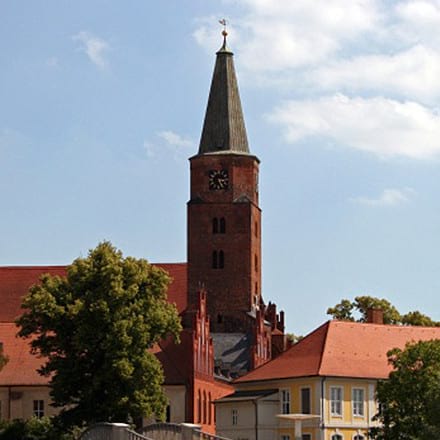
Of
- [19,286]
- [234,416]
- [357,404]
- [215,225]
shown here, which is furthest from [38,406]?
[215,225]

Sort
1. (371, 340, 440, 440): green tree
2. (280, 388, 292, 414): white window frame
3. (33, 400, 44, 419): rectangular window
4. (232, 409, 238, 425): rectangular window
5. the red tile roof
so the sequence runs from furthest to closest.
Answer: the red tile roof
(33, 400, 44, 419): rectangular window
(232, 409, 238, 425): rectangular window
(280, 388, 292, 414): white window frame
(371, 340, 440, 440): green tree

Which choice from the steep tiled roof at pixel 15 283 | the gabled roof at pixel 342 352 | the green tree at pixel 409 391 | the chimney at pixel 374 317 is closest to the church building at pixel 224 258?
the steep tiled roof at pixel 15 283

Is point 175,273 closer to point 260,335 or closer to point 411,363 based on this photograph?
point 260,335

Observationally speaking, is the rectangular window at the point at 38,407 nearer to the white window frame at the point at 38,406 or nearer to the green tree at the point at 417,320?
the white window frame at the point at 38,406

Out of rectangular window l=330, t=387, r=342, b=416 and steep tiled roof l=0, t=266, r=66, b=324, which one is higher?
steep tiled roof l=0, t=266, r=66, b=324

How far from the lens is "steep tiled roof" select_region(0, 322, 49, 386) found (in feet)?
286

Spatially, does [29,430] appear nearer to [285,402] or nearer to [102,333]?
[102,333]

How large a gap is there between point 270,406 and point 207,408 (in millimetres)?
17025

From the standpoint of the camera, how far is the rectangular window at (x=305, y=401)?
2904 inches

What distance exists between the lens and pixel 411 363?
5897cm

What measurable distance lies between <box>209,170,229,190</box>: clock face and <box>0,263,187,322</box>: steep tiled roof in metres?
7.97

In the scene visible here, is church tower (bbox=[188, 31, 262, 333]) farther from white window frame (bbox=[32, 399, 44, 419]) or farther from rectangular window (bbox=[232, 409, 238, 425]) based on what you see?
rectangular window (bbox=[232, 409, 238, 425])

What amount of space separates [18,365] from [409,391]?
1435 inches

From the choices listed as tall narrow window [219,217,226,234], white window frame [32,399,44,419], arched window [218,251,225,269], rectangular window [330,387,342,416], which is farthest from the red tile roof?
rectangular window [330,387,342,416]
